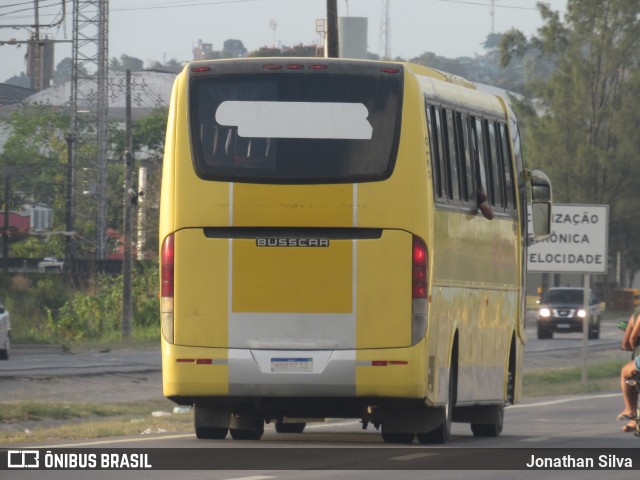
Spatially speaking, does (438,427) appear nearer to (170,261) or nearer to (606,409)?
(170,261)

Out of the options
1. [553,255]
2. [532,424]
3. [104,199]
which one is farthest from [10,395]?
[104,199]

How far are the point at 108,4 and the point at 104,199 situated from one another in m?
11.7

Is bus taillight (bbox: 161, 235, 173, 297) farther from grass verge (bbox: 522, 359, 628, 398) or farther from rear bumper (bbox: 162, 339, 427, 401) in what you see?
grass verge (bbox: 522, 359, 628, 398)

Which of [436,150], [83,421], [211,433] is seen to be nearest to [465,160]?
[436,150]

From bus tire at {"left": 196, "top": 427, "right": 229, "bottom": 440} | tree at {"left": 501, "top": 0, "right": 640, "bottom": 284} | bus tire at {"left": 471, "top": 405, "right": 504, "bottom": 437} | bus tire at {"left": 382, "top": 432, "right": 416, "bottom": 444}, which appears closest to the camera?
bus tire at {"left": 196, "top": 427, "right": 229, "bottom": 440}

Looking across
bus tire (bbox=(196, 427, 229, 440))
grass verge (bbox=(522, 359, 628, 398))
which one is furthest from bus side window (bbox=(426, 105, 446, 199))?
grass verge (bbox=(522, 359, 628, 398))

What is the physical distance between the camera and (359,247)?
1599 cm

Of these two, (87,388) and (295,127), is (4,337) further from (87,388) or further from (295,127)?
(295,127)

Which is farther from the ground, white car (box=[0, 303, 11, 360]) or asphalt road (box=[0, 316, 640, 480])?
asphalt road (box=[0, 316, 640, 480])

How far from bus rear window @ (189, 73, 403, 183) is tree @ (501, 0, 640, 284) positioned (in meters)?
75.6

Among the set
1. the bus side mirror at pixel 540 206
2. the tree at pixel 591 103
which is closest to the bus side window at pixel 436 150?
the bus side mirror at pixel 540 206

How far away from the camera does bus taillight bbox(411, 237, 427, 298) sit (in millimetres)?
16016

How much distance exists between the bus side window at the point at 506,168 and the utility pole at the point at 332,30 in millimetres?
13032

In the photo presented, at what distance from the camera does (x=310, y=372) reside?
52.2ft
